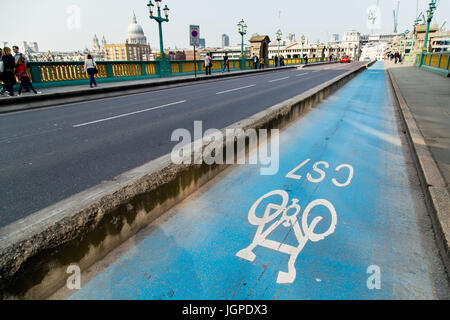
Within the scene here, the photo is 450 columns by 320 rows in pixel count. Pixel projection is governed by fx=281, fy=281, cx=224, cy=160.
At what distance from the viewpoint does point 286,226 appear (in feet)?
9.71

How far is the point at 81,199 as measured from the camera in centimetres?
245

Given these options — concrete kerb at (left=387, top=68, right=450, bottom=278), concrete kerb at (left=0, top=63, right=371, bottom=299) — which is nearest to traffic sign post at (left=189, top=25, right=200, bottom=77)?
concrete kerb at (left=387, top=68, right=450, bottom=278)

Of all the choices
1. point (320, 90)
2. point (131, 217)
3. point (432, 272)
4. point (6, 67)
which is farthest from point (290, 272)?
point (6, 67)

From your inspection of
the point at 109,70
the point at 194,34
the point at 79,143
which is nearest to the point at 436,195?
the point at 79,143

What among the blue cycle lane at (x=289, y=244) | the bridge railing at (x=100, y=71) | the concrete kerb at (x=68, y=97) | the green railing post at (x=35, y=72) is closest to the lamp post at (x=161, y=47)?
the bridge railing at (x=100, y=71)

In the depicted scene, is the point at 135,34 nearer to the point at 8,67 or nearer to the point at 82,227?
the point at 8,67

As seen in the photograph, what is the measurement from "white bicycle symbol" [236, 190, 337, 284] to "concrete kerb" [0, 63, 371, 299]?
1035mm

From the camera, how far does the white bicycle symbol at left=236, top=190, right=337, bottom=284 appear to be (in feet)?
8.18

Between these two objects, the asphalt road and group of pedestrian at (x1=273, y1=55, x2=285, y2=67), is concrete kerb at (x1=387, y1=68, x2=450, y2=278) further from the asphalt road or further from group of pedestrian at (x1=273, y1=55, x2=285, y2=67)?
group of pedestrian at (x1=273, y1=55, x2=285, y2=67)

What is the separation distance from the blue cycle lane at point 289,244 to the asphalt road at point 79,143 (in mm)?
1710

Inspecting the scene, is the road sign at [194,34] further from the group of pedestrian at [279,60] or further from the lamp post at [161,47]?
the group of pedestrian at [279,60]

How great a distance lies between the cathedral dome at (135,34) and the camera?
489 ft

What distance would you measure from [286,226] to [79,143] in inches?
191

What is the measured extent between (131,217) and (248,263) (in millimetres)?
1184
